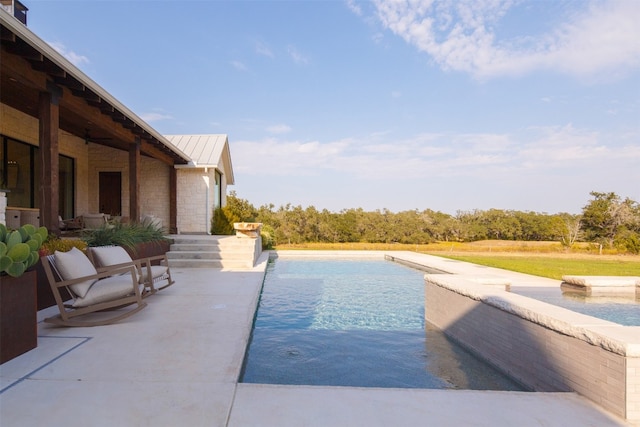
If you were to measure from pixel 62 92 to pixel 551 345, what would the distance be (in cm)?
858

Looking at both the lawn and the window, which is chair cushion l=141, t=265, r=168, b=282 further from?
the lawn

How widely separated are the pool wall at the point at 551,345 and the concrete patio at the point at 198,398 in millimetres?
159

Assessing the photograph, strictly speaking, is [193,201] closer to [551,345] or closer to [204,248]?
[204,248]

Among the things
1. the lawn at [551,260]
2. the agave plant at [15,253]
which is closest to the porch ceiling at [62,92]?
the agave plant at [15,253]

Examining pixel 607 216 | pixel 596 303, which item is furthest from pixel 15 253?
pixel 607 216

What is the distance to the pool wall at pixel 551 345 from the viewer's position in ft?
7.66

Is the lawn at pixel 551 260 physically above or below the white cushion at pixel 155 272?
below

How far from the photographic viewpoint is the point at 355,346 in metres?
4.32

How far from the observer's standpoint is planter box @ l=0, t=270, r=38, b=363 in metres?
3.09

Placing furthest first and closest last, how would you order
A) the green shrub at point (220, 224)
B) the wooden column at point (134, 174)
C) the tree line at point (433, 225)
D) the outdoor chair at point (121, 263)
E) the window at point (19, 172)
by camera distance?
the tree line at point (433, 225), the green shrub at point (220, 224), the wooden column at point (134, 174), the window at point (19, 172), the outdoor chair at point (121, 263)

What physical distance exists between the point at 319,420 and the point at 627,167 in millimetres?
25549

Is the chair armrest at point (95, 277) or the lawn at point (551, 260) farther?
the lawn at point (551, 260)

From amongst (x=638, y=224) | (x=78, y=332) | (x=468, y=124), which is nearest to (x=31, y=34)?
(x=78, y=332)

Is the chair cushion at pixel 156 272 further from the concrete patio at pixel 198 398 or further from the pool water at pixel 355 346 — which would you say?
the concrete patio at pixel 198 398
